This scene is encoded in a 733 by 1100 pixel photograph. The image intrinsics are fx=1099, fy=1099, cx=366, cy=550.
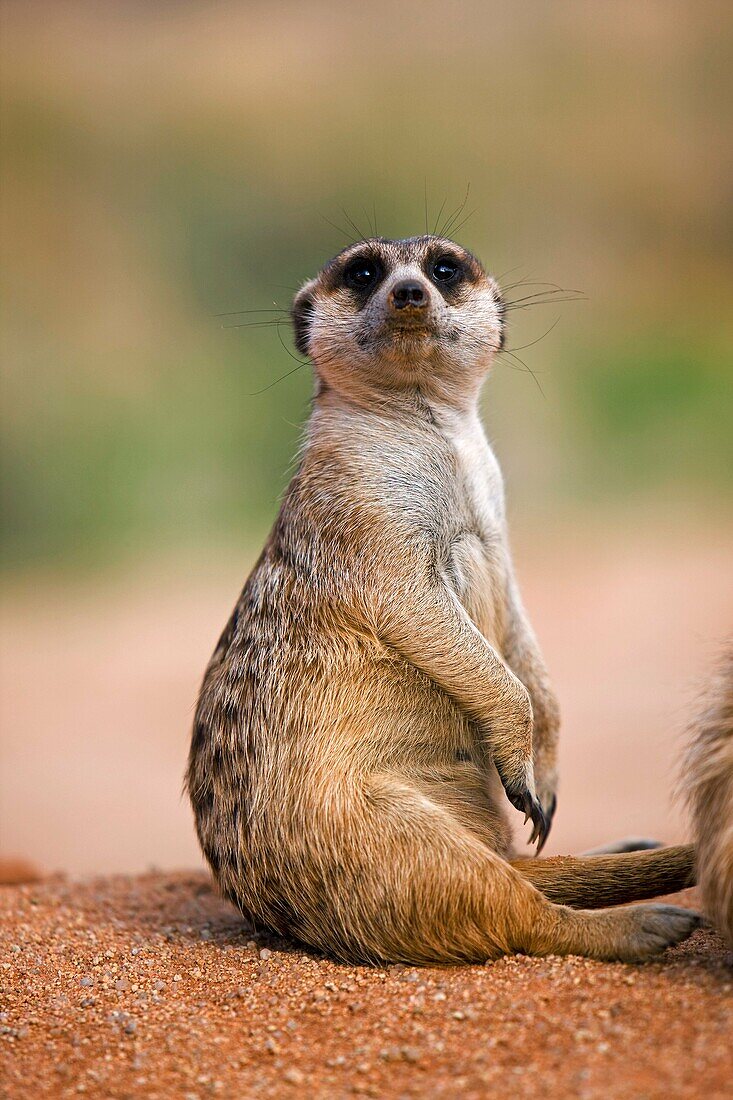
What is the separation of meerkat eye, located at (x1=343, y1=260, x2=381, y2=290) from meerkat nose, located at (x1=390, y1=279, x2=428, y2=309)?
29cm

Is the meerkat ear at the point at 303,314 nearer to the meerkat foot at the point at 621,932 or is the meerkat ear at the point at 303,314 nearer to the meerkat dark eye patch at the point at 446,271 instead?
the meerkat dark eye patch at the point at 446,271

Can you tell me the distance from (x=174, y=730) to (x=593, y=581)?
11.2 ft

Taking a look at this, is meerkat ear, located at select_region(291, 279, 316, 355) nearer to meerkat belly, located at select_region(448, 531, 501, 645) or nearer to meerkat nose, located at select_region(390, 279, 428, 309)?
meerkat nose, located at select_region(390, 279, 428, 309)

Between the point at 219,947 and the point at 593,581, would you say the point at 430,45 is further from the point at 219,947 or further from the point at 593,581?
the point at 219,947

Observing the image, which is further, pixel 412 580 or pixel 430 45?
pixel 430 45

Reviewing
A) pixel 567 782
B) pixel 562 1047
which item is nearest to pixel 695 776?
pixel 562 1047

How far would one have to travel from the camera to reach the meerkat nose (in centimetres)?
271

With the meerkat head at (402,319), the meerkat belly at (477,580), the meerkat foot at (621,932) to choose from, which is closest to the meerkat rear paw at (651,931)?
the meerkat foot at (621,932)

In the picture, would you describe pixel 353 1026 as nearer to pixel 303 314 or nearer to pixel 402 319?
pixel 402 319

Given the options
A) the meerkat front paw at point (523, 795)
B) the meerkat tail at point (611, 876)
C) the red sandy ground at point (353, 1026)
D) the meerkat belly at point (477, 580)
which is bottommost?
the red sandy ground at point (353, 1026)

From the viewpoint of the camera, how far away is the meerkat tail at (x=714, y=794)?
6.57ft

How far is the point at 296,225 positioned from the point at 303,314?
6.27 m

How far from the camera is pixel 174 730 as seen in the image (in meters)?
6.25

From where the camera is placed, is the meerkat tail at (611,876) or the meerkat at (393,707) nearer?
the meerkat at (393,707)
